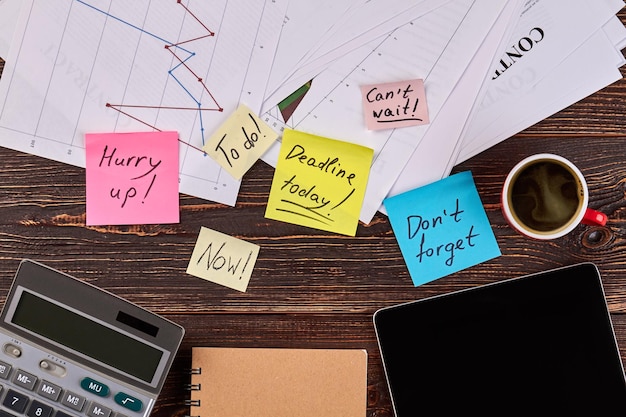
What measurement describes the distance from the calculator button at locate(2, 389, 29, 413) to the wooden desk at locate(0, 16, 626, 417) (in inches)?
4.4

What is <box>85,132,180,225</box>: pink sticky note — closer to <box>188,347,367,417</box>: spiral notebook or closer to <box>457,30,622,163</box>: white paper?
<box>188,347,367,417</box>: spiral notebook

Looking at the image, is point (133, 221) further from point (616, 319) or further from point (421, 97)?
point (616, 319)

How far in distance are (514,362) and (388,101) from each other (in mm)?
296

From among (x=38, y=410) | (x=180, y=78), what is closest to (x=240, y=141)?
(x=180, y=78)

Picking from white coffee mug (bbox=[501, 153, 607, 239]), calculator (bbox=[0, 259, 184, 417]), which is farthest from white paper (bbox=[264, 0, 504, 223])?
calculator (bbox=[0, 259, 184, 417])

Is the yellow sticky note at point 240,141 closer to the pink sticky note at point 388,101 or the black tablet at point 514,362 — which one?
the pink sticky note at point 388,101

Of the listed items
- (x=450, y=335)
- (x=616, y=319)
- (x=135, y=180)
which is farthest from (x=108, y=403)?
(x=616, y=319)

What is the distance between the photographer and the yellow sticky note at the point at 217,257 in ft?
2.07

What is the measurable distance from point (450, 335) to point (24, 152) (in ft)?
1.55

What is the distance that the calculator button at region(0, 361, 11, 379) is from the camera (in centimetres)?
56

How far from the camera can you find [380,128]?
0.63m

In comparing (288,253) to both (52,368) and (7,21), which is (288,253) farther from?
(7,21)

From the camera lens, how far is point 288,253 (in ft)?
2.09

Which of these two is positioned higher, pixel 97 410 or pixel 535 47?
pixel 535 47
